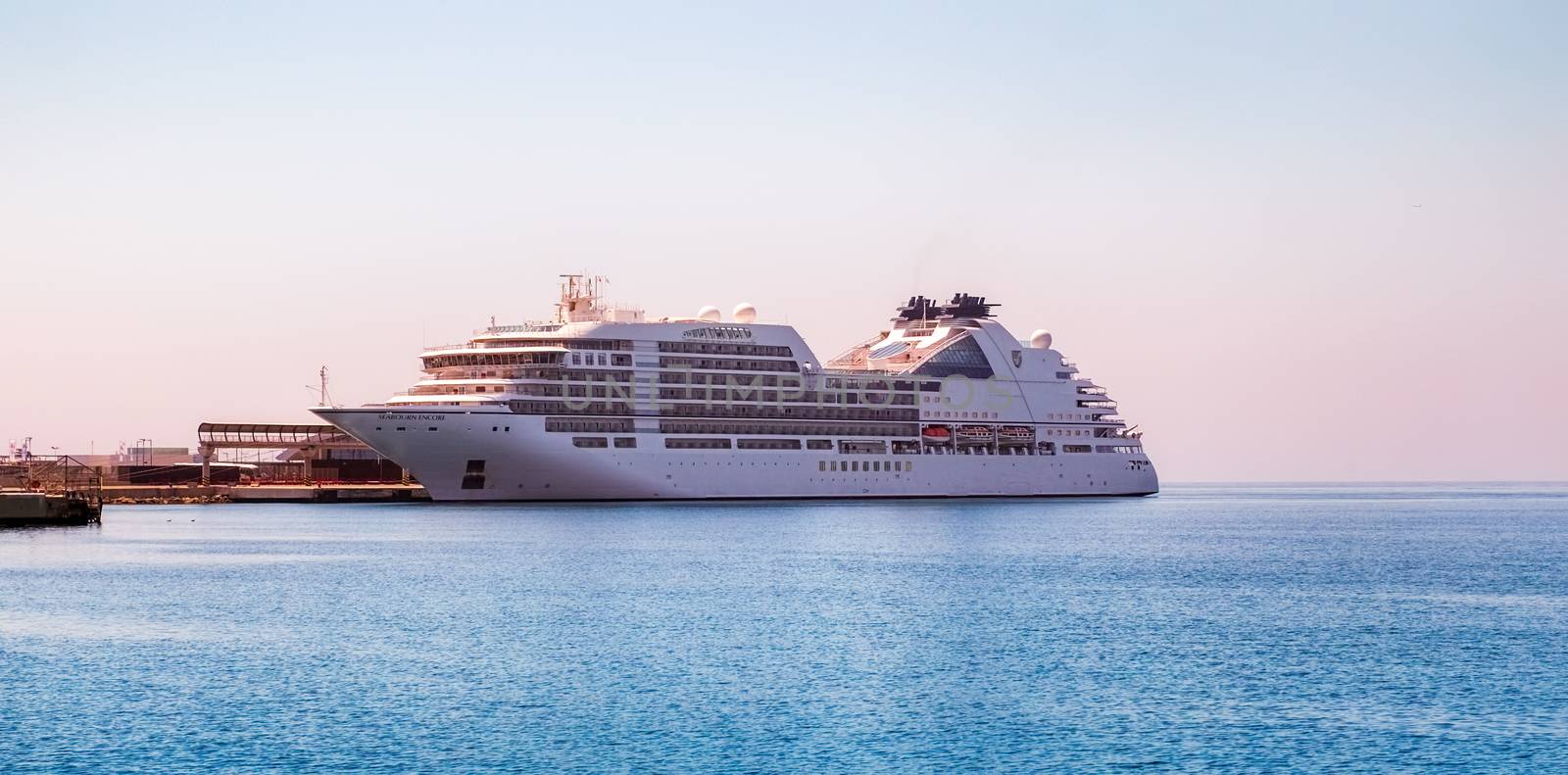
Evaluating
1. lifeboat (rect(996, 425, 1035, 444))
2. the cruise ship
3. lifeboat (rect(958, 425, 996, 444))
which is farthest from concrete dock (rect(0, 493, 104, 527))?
lifeboat (rect(996, 425, 1035, 444))

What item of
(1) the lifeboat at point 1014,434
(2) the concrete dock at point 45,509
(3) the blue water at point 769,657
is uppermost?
(1) the lifeboat at point 1014,434

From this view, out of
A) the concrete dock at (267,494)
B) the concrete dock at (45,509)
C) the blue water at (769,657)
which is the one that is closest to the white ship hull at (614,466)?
the concrete dock at (45,509)

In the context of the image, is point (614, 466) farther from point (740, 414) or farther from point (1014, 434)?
point (1014, 434)

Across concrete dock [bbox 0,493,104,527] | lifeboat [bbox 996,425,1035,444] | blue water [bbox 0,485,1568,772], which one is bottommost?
blue water [bbox 0,485,1568,772]

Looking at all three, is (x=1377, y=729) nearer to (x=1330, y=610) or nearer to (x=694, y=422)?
(x=1330, y=610)

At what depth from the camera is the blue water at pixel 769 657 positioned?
29672 mm

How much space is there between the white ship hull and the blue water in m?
20.4

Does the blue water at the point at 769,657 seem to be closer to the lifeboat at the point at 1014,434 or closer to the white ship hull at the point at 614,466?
the white ship hull at the point at 614,466

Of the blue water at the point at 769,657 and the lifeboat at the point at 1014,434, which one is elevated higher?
the lifeboat at the point at 1014,434

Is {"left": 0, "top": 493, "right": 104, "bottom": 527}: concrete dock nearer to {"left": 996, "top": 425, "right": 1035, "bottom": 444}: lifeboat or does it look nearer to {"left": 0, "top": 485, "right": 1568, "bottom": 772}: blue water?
{"left": 0, "top": 485, "right": 1568, "bottom": 772}: blue water

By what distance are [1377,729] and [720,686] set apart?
13219 mm

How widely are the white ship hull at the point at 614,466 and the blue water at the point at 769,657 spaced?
20.4 meters

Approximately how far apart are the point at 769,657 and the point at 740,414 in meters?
68.6

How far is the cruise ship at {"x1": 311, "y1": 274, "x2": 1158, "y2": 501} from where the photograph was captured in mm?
98312
